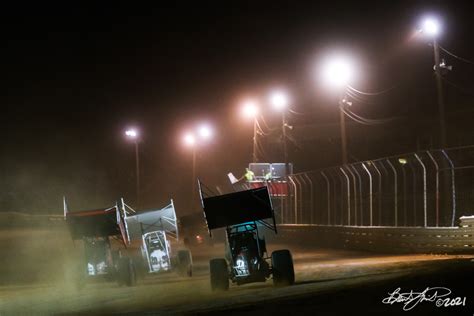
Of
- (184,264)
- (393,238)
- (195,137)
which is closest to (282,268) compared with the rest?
(184,264)

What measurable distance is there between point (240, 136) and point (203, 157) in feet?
17.3

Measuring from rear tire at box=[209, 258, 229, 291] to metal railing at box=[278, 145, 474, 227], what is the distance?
11277 mm

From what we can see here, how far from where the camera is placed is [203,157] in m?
85.1

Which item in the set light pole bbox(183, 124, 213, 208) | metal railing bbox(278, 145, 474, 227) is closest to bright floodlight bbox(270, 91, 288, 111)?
metal railing bbox(278, 145, 474, 227)

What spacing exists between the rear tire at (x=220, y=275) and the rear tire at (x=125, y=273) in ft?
18.0

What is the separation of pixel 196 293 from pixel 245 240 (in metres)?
1.88

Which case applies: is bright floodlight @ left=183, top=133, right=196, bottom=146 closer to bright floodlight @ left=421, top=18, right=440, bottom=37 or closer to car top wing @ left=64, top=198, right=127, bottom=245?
bright floodlight @ left=421, top=18, right=440, bottom=37

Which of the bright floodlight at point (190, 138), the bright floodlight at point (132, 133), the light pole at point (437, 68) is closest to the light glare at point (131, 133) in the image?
the bright floodlight at point (132, 133)

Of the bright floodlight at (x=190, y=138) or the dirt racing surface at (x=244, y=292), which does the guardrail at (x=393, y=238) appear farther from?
the bright floodlight at (x=190, y=138)

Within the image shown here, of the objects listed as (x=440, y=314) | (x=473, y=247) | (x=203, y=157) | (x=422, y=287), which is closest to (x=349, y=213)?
(x=473, y=247)

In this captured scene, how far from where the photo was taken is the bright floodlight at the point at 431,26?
2742 centimetres

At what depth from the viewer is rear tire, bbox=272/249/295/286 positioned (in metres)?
17.2

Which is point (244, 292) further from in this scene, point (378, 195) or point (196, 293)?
point (378, 195)

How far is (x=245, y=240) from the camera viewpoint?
57.3 feet
